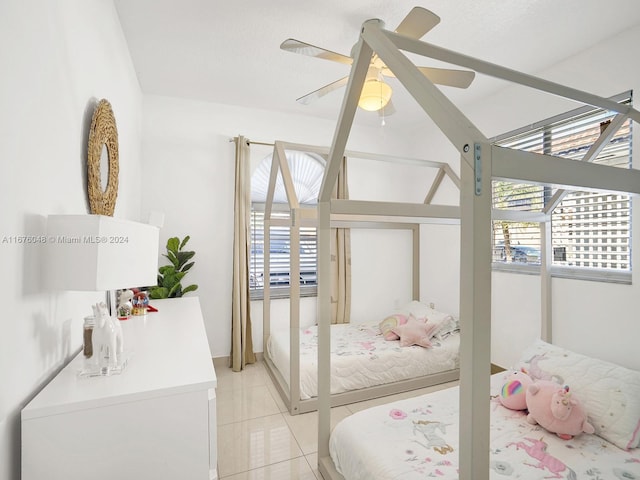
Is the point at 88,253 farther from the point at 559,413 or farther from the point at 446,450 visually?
the point at 559,413

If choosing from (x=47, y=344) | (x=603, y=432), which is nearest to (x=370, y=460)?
(x=603, y=432)

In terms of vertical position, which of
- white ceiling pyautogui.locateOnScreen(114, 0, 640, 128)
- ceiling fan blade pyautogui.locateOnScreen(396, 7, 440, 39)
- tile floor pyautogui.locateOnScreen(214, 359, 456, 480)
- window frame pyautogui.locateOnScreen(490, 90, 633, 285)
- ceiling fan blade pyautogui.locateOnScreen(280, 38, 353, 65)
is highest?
white ceiling pyautogui.locateOnScreen(114, 0, 640, 128)

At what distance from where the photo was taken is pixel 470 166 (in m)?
0.74

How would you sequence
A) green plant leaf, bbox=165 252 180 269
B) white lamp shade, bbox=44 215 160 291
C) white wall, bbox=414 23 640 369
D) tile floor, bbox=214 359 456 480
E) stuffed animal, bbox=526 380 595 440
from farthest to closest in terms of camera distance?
green plant leaf, bbox=165 252 180 269, white wall, bbox=414 23 640 369, tile floor, bbox=214 359 456 480, stuffed animal, bbox=526 380 595 440, white lamp shade, bbox=44 215 160 291

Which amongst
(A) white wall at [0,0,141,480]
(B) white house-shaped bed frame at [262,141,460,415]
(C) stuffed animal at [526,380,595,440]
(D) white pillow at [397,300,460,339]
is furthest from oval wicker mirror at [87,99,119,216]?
(D) white pillow at [397,300,460,339]

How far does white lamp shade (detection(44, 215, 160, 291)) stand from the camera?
2.97ft

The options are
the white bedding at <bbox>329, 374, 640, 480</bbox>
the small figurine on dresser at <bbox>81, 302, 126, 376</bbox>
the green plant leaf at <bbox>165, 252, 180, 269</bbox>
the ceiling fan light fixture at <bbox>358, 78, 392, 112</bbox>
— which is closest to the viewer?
the small figurine on dresser at <bbox>81, 302, 126, 376</bbox>

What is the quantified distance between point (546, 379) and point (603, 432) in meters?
0.35

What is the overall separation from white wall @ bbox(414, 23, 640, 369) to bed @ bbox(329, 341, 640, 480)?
1.51 feet

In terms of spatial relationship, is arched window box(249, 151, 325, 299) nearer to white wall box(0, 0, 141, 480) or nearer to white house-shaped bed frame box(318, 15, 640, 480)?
white wall box(0, 0, 141, 480)

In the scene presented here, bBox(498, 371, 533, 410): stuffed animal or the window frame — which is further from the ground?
the window frame

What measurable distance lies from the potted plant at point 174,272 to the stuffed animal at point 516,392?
7.91ft

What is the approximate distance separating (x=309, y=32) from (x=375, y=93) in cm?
68

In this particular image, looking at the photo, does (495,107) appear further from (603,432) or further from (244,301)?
(244,301)
